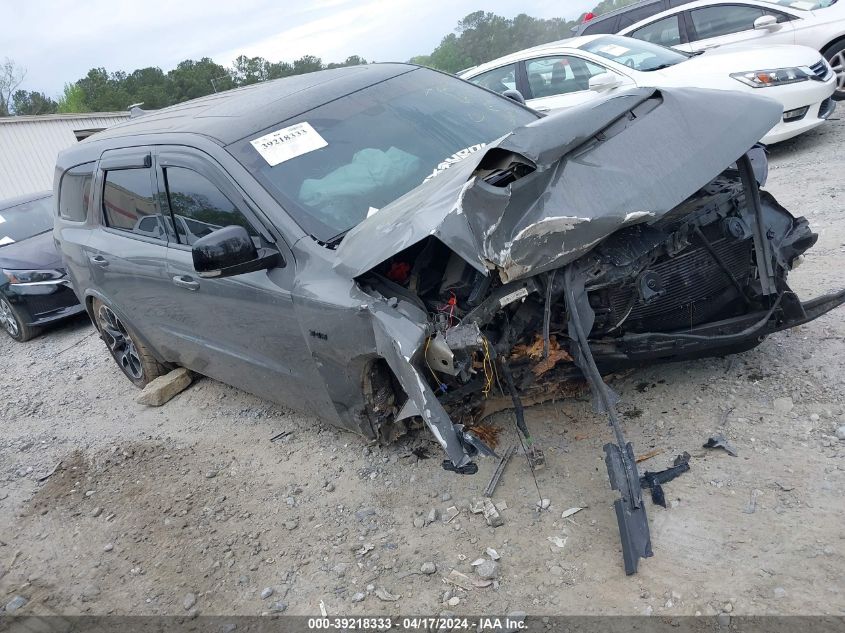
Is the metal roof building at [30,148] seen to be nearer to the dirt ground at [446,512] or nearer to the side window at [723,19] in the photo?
the side window at [723,19]

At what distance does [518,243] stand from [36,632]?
8.96 ft

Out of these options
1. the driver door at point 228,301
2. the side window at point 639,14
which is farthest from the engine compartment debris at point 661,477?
the side window at point 639,14

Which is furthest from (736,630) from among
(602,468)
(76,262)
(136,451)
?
(76,262)

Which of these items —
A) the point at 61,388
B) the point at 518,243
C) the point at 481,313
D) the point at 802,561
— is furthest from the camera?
the point at 61,388

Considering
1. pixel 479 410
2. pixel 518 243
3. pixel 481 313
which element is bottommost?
pixel 479 410

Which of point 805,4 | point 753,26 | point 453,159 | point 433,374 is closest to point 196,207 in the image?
point 453,159

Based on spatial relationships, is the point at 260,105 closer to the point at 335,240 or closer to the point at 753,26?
the point at 335,240

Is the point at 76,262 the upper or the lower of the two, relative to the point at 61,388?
upper

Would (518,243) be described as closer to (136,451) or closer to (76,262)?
(136,451)

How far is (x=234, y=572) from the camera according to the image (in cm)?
A: 302

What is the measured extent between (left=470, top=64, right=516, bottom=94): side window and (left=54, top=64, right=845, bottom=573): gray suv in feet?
13.0

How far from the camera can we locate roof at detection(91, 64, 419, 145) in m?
3.58

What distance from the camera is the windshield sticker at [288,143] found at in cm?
338

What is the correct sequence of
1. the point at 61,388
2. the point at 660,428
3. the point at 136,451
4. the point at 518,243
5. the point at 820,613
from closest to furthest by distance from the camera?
the point at 820,613 < the point at 518,243 < the point at 660,428 < the point at 136,451 < the point at 61,388
